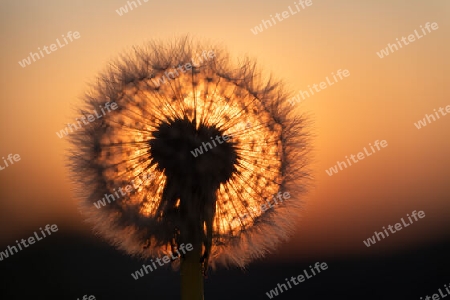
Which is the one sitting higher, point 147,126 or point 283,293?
point 147,126

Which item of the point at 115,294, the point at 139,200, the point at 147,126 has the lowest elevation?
the point at 115,294

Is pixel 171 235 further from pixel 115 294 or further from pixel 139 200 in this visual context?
pixel 115 294

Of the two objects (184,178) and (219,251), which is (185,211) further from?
(219,251)

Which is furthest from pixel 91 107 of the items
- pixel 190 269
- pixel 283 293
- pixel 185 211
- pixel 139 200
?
pixel 283 293

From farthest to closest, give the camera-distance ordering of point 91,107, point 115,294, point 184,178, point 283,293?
point 115,294 < point 283,293 < point 91,107 < point 184,178

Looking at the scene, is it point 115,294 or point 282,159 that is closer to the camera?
point 282,159

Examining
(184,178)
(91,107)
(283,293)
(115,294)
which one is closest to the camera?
(184,178)

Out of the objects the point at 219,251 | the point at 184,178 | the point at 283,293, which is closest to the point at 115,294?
the point at 283,293
